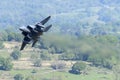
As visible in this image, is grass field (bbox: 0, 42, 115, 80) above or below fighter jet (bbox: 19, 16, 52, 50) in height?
below

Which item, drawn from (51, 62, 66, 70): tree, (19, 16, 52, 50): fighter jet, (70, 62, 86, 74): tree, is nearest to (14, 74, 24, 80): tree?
(51, 62, 66, 70): tree

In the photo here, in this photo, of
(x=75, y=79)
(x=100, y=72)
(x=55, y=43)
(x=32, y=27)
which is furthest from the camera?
(x=100, y=72)

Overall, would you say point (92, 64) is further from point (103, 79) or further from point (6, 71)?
point (6, 71)

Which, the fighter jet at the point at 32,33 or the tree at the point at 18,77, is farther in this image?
the tree at the point at 18,77

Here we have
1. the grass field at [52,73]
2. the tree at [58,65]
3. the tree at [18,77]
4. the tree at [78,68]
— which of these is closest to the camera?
the tree at [18,77]

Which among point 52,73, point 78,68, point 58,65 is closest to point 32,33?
point 52,73

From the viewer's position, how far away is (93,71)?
→ 18938 cm

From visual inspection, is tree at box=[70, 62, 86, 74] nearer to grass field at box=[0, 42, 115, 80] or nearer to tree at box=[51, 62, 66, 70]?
grass field at box=[0, 42, 115, 80]

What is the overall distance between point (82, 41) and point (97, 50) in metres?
2.79

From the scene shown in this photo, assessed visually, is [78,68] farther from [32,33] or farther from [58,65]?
[32,33]

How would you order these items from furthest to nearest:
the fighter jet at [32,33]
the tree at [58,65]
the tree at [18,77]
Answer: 1. the tree at [58,65]
2. the tree at [18,77]
3. the fighter jet at [32,33]

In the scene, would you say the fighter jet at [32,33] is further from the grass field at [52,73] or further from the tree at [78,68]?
the tree at [78,68]

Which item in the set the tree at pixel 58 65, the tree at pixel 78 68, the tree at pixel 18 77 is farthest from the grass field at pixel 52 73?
the tree at pixel 78 68

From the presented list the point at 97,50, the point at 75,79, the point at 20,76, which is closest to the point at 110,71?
the point at 75,79
